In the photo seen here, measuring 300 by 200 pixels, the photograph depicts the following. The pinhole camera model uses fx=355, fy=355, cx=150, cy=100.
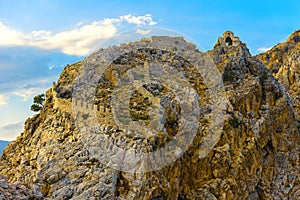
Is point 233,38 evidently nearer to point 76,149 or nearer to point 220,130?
point 220,130

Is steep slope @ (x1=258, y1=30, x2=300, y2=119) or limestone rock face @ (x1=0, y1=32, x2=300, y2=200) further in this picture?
steep slope @ (x1=258, y1=30, x2=300, y2=119)

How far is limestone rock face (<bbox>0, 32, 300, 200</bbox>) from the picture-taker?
73.6 feet

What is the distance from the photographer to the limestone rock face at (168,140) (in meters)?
22.4

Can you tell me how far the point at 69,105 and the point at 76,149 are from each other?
5.48 meters

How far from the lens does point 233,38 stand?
Answer: 5141 cm

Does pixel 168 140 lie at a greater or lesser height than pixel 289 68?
lesser

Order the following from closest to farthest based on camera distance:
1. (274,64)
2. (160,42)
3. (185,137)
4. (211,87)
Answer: (185,137) → (211,87) → (160,42) → (274,64)

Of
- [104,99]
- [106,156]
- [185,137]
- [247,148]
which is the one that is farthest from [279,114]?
[106,156]

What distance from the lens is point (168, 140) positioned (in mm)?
26750

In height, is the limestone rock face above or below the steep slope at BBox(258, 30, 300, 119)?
below

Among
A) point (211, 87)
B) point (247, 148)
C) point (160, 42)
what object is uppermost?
point (160, 42)

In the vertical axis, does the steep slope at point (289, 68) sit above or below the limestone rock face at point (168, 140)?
above

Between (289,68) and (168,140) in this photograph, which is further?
(289,68)

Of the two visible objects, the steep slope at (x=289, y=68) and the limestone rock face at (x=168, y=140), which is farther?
the steep slope at (x=289, y=68)
